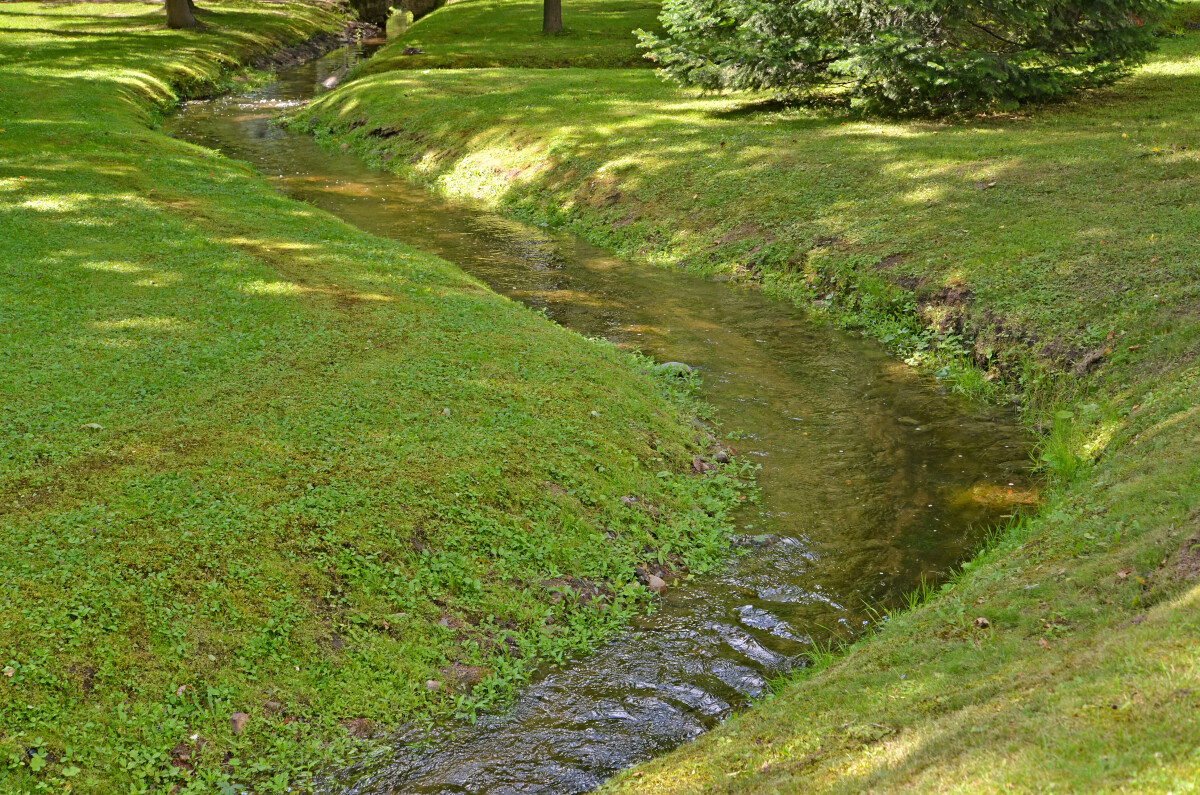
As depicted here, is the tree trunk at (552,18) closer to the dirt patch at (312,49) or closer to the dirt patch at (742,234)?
the dirt patch at (312,49)

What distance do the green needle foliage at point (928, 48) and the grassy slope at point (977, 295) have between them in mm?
818

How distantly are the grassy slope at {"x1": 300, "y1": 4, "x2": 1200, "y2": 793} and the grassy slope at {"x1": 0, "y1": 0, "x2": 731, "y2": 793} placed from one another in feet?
7.16

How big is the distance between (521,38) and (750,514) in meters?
34.8

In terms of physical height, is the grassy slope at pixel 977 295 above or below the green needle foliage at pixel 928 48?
below

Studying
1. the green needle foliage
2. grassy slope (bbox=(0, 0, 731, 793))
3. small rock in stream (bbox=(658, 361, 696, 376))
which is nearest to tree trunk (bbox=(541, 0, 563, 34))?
the green needle foliage

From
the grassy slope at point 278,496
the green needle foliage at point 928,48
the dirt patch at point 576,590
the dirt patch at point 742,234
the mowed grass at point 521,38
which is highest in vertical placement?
the mowed grass at point 521,38

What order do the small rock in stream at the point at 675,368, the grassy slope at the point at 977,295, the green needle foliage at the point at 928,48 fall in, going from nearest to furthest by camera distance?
the grassy slope at the point at 977,295 < the small rock in stream at the point at 675,368 < the green needle foliage at the point at 928,48

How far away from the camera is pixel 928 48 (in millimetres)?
18625

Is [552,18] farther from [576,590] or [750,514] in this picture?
[576,590]

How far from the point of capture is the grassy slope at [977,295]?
4508 millimetres

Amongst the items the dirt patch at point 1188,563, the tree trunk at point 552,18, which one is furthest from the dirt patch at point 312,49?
the dirt patch at point 1188,563

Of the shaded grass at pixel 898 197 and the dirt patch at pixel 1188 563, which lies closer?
the dirt patch at pixel 1188 563

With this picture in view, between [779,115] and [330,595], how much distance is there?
19.1 meters

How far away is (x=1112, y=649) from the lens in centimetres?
473
